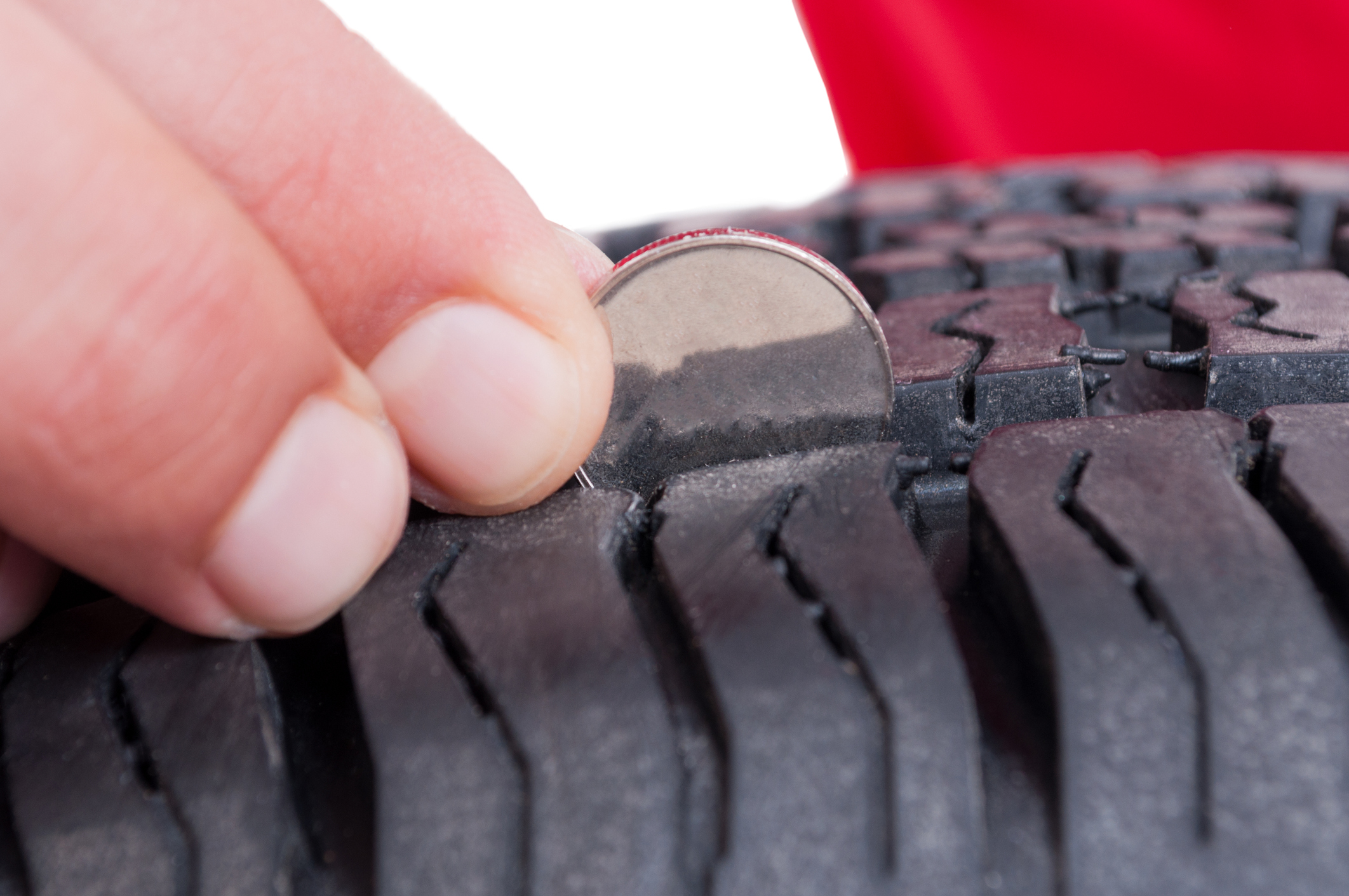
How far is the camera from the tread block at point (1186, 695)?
40cm

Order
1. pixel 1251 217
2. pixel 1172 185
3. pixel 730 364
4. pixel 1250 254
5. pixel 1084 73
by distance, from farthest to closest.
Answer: pixel 1084 73
pixel 1172 185
pixel 1251 217
pixel 1250 254
pixel 730 364

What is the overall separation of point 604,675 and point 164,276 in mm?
260

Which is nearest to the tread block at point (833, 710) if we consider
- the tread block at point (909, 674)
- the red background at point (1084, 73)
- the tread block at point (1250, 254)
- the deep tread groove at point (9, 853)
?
the tread block at point (909, 674)

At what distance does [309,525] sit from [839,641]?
0.88 feet

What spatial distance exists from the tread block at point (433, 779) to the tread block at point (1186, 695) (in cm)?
24

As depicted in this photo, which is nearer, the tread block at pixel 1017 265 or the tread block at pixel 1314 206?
the tread block at pixel 1017 265

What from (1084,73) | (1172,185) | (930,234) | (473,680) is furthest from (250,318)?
(1084,73)

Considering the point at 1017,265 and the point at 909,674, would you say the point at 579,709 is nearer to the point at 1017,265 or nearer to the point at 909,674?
the point at 909,674

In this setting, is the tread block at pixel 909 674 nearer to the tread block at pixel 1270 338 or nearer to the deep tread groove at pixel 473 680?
the deep tread groove at pixel 473 680

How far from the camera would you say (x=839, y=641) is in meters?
0.45

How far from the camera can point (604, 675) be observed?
45 centimetres

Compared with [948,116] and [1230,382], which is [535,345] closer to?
[1230,382]

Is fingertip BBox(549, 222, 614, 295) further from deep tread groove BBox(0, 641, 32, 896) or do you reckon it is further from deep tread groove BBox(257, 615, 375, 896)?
deep tread groove BBox(0, 641, 32, 896)

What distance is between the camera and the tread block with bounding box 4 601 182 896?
1.44 feet
